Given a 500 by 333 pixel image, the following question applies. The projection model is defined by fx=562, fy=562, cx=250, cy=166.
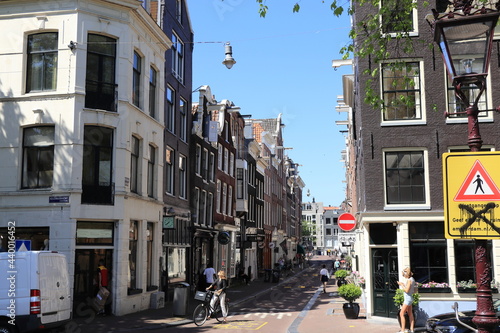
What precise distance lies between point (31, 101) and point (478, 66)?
59.5ft

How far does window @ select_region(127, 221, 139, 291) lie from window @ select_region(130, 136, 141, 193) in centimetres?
146

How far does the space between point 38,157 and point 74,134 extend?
1.67 m

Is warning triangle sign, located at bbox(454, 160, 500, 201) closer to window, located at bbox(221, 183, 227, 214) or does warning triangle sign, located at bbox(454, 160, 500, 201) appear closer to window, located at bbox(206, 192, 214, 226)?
window, located at bbox(206, 192, 214, 226)

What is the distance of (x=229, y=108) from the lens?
3916cm


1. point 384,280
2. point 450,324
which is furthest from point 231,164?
point 450,324

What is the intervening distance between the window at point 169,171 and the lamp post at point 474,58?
22.1 metres

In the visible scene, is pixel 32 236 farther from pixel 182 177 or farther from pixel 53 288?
pixel 182 177

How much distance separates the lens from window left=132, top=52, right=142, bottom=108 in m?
22.5

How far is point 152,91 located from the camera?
2467 centimetres

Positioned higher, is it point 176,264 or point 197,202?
point 197,202

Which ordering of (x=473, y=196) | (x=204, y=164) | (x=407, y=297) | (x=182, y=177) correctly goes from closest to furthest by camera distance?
1. (x=473, y=196)
2. (x=407, y=297)
3. (x=182, y=177)
4. (x=204, y=164)

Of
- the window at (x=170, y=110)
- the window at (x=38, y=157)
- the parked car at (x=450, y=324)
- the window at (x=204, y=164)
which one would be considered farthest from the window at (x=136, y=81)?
the parked car at (x=450, y=324)

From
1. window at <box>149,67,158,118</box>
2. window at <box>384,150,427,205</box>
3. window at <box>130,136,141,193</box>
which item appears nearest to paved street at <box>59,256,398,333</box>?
window at <box>384,150,427,205</box>

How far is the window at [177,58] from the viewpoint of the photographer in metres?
28.3
